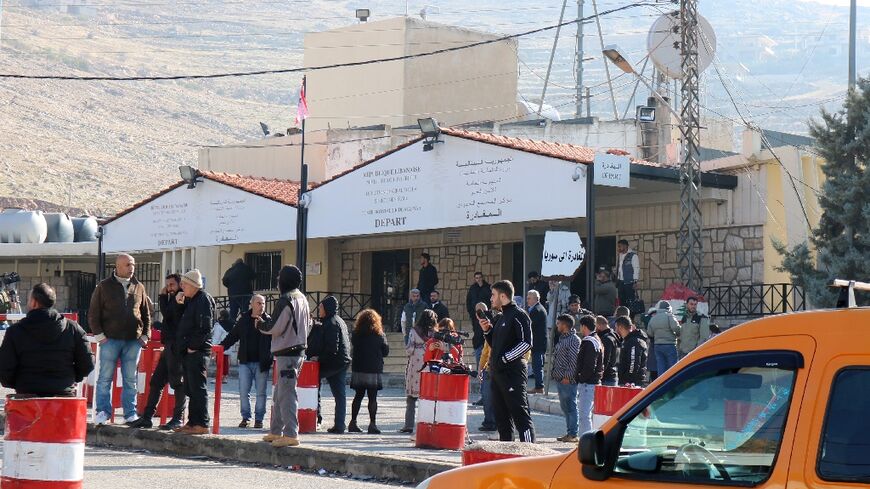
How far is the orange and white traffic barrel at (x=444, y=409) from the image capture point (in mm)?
13789

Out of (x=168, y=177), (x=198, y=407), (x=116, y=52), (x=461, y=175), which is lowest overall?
(x=198, y=407)

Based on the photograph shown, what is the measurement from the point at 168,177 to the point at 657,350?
81.5 m

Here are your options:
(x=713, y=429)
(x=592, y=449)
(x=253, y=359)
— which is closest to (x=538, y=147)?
(x=253, y=359)

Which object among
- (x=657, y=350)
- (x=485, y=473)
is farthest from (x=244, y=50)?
(x=485, y=473)

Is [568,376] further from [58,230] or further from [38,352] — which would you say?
[58,230]

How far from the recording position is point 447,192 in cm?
2544

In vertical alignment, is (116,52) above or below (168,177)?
above

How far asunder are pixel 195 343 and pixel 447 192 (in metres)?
11.9

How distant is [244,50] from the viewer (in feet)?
544

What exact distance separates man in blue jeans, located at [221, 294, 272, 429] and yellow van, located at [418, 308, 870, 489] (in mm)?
10273

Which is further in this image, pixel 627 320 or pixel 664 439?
pixel 627 320

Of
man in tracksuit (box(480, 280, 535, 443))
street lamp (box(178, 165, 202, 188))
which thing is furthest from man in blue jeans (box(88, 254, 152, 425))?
street lamp (box(178, 165, 202, 188))

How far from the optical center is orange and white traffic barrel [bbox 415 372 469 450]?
13.8 metres

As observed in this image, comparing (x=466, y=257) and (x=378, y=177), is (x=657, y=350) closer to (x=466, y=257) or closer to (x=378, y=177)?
(x=378, y=177)
